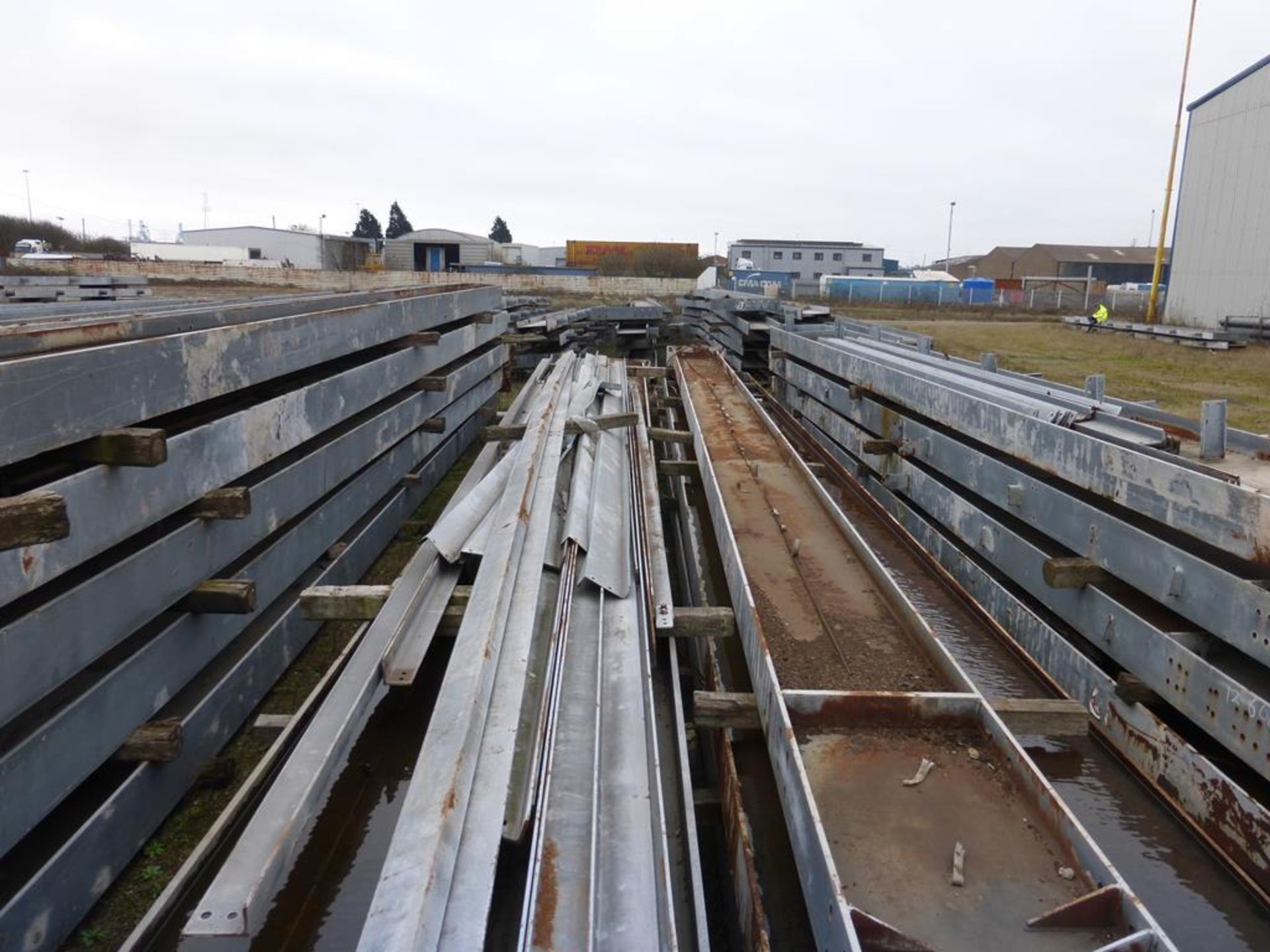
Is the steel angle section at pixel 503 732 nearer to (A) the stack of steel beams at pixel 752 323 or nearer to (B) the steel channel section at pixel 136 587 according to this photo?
(B) the steel channel section at pixel 136 587

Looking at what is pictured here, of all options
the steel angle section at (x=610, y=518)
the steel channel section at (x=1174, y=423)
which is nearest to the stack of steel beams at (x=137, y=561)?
the steel angle section at (x=610, y=518)

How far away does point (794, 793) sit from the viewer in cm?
234

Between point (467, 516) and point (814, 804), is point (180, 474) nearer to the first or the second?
point (467, 516)

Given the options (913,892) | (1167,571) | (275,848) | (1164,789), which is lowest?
(1164,789)

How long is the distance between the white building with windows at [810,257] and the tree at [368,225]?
3748cm

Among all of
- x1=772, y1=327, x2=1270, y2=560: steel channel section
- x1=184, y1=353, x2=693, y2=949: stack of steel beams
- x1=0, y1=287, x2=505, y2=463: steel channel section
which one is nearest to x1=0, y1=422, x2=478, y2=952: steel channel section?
x1=184, y1=353, x2=693, y2=949: stack of steel beams

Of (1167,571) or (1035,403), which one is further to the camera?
(1035,403)

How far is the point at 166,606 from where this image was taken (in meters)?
2.93

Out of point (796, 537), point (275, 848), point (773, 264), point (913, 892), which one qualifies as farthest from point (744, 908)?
point (773, 264)

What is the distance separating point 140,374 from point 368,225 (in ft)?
282

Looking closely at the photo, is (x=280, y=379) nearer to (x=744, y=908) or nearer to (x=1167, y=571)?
(x=744, y=908)

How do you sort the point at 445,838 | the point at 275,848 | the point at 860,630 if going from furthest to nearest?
the point at 860,630
the point at 275,848
the point at 445,838

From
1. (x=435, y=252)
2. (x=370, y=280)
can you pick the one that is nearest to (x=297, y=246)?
(x=435, y=252)

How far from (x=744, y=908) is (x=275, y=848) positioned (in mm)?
1295
